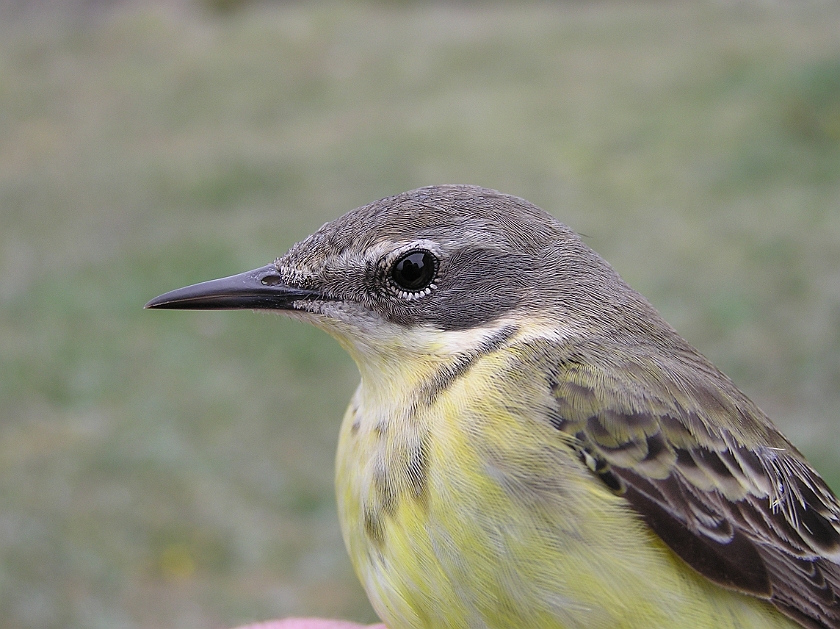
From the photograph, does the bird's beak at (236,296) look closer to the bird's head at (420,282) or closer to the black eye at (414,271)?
the bird's head at (420,282)

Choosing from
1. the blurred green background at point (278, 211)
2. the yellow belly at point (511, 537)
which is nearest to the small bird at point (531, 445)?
the yellow belly at point (511, 537)

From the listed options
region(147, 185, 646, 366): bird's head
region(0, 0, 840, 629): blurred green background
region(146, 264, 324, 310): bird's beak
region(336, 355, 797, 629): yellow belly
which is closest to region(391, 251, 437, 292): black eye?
region(147, 185, 646, 366): bird's head

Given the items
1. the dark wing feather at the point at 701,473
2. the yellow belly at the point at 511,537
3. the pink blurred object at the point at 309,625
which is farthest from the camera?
the pink blurred object at the point at 309,625

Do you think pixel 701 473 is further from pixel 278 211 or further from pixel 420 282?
pixel 278 211

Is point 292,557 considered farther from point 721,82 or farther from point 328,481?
point 721,82

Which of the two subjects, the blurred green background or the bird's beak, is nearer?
the bird's beak

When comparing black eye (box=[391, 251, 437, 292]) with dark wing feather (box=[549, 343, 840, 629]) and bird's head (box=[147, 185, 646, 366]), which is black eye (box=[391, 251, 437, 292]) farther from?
dark wing feather (box=[549, 343, 840, 629])

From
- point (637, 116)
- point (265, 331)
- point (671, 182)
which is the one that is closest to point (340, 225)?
point (265, 331)
